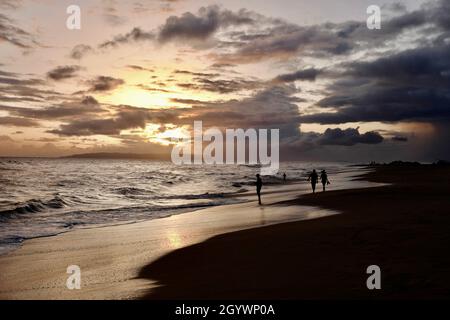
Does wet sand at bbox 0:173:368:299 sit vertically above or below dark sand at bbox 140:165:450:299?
below

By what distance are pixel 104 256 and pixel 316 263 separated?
6717 millimetres

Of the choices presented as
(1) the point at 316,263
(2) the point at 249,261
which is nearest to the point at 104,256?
(2) the point at 249,261

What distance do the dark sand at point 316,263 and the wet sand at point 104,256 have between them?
0.68 metres

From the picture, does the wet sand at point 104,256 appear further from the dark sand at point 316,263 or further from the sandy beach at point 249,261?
the dark sand at point 316,263

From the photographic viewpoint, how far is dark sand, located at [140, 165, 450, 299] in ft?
22.6

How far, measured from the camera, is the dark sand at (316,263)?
6.88 meters

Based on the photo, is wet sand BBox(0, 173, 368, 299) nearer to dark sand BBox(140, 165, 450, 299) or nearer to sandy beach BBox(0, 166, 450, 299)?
sandy beach BBox(0, 166, 450, 299)

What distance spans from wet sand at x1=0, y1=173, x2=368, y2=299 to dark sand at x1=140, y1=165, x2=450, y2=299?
68cm

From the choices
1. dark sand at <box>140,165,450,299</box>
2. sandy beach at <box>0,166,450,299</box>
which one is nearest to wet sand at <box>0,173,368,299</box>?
sandy beach at <box>0,166,450,299</box>

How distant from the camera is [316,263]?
883cm

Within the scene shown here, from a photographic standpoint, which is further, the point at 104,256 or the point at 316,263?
the point at 104,256

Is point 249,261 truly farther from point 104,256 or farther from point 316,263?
point 104,256

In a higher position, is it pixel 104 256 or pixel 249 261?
pixel 249 261
